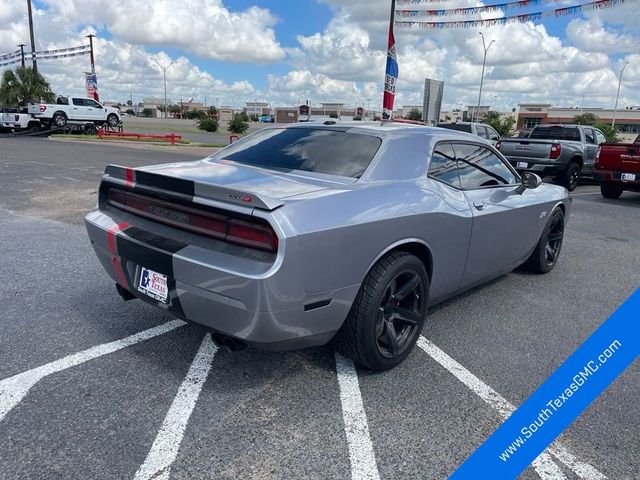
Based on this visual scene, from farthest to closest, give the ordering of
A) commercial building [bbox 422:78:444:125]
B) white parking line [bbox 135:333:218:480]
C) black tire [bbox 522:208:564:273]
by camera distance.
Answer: commercial building [bbox 422:78:444:125] < black tire [bbox 522:208:564:273] < white parking line [bbox 135:333:218:480]

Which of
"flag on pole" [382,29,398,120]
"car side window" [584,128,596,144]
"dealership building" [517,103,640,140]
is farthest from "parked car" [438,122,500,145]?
"dealership building" [517,103,640,140]

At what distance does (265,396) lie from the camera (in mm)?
2857

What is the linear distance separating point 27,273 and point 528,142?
11621mm

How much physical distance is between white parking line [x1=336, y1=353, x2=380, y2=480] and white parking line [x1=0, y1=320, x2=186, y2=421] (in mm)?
1324

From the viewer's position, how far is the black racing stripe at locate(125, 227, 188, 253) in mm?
2779

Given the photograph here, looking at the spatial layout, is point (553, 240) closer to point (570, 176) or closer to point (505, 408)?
point (505, 408)

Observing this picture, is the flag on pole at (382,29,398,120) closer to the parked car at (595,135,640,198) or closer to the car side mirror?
the parked car at (595,135,640,198)

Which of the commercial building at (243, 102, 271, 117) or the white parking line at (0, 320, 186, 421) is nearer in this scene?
the white parking line at (0, 320, 186, 421)

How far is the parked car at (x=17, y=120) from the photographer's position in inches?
1125

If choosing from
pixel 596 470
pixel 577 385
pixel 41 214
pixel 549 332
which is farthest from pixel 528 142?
pixel 577 385

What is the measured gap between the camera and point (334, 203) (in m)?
2.74

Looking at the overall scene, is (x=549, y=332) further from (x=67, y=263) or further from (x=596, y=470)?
(x=67, y=263)

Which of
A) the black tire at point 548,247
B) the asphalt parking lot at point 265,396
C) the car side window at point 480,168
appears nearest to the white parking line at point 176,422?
the asphalt parking lot at point 265,396

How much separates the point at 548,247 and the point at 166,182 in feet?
13.6
